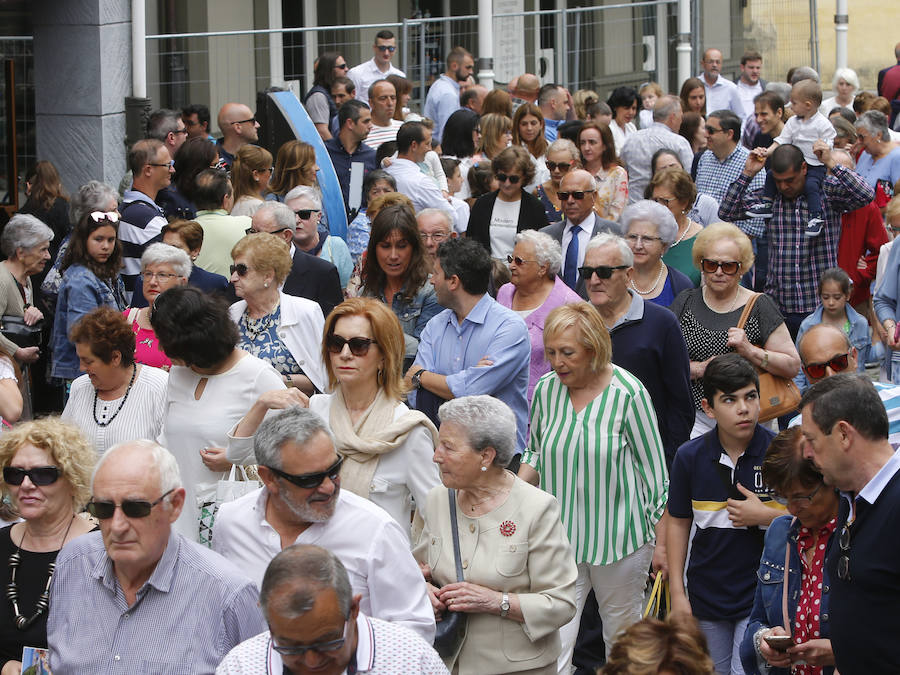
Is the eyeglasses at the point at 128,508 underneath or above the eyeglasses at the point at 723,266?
underneath

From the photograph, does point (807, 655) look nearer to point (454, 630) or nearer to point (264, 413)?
point (454, 630)

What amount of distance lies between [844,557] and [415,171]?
607 centimetres

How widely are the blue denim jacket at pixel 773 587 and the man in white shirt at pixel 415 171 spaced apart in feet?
16.6

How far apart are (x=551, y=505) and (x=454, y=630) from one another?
0.54m

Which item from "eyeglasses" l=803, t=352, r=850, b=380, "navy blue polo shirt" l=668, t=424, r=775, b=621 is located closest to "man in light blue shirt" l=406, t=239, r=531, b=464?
"navy blue polo shirt" l=668, t=424, r=775, b=621

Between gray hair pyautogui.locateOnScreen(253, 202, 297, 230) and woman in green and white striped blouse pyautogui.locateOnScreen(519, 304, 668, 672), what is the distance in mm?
2186

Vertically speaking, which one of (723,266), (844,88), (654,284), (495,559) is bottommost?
(495,559)

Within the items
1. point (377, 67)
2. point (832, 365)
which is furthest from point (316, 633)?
point (377, 67)

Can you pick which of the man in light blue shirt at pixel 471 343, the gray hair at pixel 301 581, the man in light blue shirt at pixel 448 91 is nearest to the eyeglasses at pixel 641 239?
the man in light blue shirt at pixel 471 343

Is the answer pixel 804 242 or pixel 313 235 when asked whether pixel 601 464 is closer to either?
pixel 313 235

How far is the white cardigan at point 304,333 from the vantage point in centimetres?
633

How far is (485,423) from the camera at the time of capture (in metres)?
4.68

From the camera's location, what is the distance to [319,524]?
4215 mm

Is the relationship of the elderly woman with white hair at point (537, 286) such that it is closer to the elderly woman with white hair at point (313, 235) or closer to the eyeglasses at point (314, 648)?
the elderly woman with white hair at point (313, 235)
